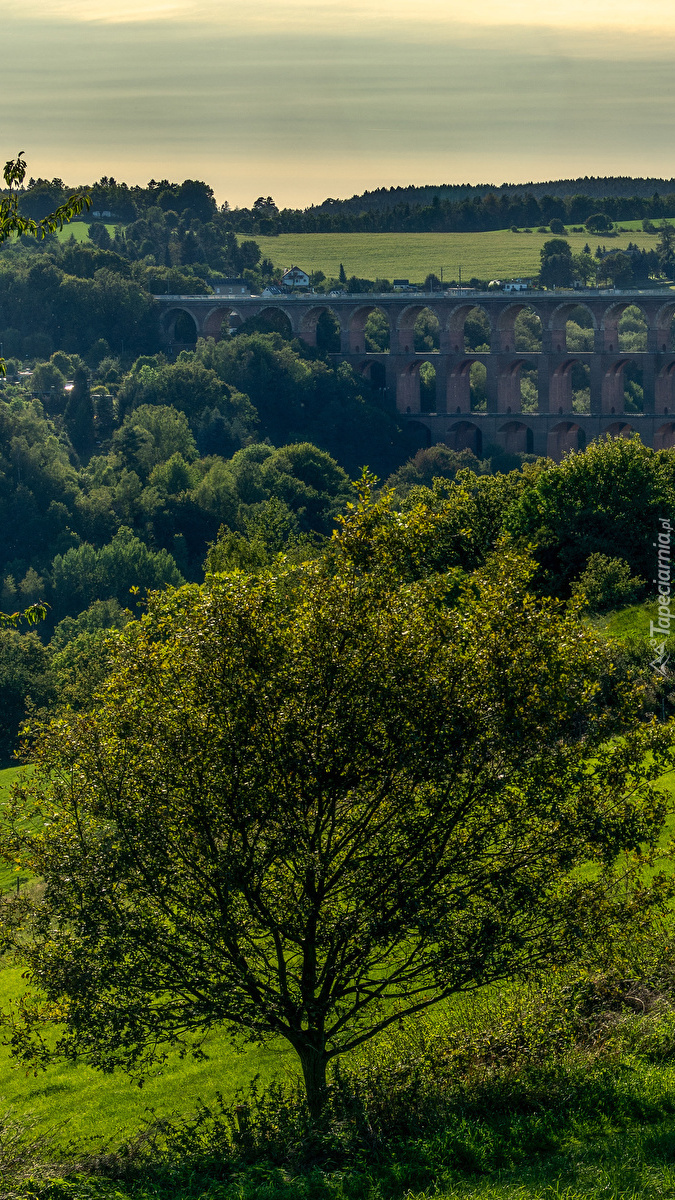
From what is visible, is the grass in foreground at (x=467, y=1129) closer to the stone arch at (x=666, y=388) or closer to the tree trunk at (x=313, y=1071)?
the tree trunk at (x=313, y=1071)

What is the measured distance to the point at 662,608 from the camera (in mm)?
30891

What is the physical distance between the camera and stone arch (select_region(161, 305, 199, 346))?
131375 millimetres

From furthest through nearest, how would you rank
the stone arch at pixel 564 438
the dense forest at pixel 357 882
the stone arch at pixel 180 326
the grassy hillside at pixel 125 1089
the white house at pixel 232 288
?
the white house at pixel 232 288, the stone arch at pixel 180 326, the stone arch at pixel 564 438, the grassy hillside at pixel 125 1089, the dense forest at pixel 357 882

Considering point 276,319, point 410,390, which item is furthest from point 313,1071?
point 276,319

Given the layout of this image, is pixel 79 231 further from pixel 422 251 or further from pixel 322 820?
pixel 322 820

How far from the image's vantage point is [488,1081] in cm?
1286

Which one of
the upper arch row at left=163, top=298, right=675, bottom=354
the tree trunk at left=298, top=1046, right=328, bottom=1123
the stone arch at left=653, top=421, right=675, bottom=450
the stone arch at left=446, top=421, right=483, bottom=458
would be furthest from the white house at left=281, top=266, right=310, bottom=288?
the tree trunk at left=298, top=1046, right=328, bottom=1123

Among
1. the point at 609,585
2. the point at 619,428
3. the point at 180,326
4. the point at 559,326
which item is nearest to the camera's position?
the point at 609,585

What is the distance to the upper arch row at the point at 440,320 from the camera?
117750mm

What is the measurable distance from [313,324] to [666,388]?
3390 centimetres

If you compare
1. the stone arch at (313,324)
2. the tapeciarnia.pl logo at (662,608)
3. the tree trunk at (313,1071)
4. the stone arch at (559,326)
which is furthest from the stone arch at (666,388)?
the tree trunk at (313,1071)

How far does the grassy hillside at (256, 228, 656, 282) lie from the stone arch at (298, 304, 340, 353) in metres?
37.0

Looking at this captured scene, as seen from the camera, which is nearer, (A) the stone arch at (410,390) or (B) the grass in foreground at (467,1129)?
(B) the grass in foreground at (467,1129)

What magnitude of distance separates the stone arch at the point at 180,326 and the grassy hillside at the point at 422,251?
125 feet
